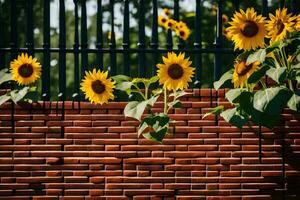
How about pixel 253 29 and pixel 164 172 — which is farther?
pixel 164 172

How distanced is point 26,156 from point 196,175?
5.61ft

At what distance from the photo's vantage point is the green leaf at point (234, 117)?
4.23m

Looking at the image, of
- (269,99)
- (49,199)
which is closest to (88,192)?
(49,199)

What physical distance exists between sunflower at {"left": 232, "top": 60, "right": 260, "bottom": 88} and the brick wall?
421 millimetres

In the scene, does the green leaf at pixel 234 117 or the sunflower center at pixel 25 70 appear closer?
the green leaf at pixel 234 117

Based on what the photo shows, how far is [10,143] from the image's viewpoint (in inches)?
187

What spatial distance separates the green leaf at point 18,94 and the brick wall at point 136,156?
0.44 ft

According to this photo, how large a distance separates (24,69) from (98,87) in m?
0.81

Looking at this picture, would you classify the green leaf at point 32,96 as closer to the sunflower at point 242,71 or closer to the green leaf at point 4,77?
the green leaf at point 4,77

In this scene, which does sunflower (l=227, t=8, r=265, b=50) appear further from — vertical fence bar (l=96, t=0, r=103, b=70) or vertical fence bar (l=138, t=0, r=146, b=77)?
vertical fence bar (l=96, t=0, r=103, b=70)

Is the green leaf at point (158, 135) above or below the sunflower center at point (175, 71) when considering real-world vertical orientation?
below

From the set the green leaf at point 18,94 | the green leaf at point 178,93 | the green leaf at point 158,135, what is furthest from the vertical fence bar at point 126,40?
the green leaf at point 18,94

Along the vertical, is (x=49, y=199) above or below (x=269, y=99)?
below

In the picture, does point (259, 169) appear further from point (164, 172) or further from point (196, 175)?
point (164, 172)
